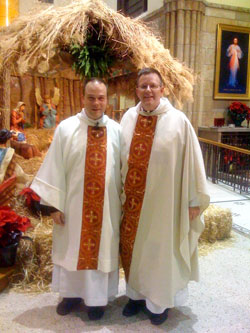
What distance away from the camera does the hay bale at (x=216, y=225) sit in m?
4.66

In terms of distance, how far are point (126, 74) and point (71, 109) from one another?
3142 mm

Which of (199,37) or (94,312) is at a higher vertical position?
(199,37)

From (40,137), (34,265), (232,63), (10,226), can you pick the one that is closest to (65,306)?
(34,265)

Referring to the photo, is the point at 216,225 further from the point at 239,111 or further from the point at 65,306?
the point at 239,111

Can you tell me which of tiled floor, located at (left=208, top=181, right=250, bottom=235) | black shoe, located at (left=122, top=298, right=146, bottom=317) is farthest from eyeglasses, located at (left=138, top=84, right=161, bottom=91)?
tiled floor, located at (left=208, top=181, right=250, bottom=235)

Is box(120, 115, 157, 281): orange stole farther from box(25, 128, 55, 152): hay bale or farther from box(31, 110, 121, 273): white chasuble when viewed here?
box(25, 128, 55, 152): hay bale

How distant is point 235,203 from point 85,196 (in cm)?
426

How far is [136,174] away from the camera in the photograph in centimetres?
279

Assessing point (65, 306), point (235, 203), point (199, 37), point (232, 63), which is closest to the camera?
point (65, 306)

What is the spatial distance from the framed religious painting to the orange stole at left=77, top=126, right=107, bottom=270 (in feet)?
25.1

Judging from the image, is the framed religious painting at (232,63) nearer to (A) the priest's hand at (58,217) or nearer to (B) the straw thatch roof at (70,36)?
(B) the straw thatch roof at (70,36)

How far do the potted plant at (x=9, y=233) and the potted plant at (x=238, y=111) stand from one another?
7449 millimetres

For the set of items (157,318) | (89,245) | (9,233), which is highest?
(89,245)

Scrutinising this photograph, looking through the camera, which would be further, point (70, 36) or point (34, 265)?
point (70, 36)
